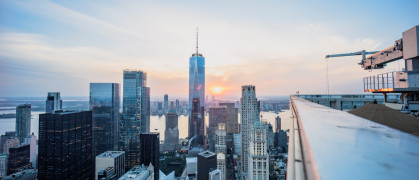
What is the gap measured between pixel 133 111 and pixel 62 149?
59.5 ft

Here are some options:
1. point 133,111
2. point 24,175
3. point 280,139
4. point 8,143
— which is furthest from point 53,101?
point 280,139

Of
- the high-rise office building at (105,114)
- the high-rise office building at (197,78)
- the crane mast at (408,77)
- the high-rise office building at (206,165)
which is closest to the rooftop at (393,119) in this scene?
the crane mast at (408,77)

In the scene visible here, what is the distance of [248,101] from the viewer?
25.9 meters

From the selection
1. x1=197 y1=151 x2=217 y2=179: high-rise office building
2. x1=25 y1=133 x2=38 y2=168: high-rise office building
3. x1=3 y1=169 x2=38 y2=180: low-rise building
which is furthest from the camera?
x1=25 y1=133 x2=38 y2=168: high-rise office building

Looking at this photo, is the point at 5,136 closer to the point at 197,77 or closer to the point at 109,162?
the point at 109,162

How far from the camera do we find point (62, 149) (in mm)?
23844

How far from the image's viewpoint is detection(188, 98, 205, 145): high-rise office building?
46.3 meters

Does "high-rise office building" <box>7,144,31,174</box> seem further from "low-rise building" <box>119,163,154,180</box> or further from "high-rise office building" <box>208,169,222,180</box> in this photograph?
"high-rise office building" <box>208,169,222,180</box>

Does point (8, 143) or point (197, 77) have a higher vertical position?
point (197, 77)

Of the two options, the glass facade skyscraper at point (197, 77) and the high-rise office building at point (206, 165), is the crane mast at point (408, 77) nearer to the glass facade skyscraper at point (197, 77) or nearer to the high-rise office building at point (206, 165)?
the high-rise office building at point (206, 165)

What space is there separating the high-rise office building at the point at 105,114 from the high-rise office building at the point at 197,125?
18105mm

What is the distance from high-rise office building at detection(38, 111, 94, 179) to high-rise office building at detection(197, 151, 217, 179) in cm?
1711

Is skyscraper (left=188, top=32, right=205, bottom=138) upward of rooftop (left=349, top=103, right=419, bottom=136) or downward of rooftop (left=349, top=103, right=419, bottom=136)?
upward

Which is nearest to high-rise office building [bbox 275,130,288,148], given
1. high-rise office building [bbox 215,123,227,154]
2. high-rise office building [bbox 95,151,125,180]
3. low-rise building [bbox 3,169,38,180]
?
high-rise office building [bbox 215,123,227,154]
